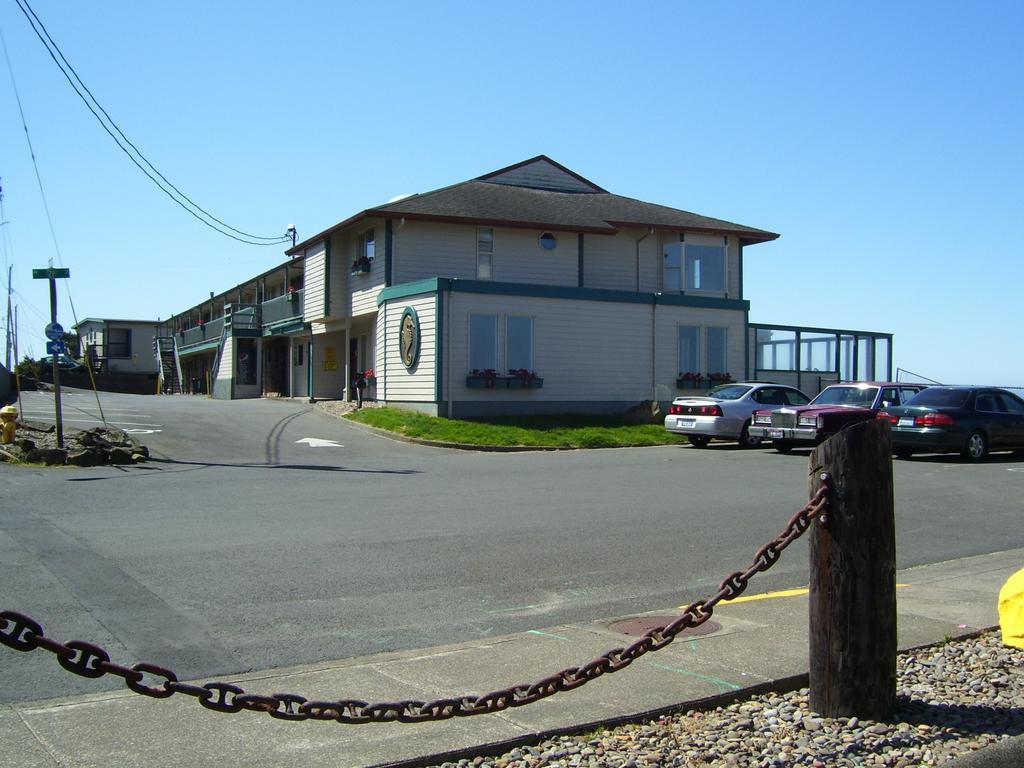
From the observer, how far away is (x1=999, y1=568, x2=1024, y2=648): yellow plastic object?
5.61 m

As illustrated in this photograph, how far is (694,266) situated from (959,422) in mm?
14114

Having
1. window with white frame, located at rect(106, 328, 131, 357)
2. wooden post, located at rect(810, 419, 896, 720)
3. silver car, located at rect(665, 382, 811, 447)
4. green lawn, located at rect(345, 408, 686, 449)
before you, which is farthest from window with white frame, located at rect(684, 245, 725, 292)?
window with white frame, located at rect(106, 328, 131, 357)

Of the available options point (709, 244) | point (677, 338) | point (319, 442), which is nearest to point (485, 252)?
point (677, 338)

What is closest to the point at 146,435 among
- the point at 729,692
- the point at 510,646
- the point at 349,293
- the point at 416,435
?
the point at 416,435

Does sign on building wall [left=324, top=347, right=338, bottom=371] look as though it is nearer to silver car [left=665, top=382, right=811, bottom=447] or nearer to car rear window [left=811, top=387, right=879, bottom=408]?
silver car [left=665, top=382, right=811, bottom=447]

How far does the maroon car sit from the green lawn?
3.47 metres

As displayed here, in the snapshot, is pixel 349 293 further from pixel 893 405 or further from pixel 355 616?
pixel 355 616

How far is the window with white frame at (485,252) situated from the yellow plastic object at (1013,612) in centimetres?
2427

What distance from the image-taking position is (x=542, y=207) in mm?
31297

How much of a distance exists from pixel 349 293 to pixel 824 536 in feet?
92.4

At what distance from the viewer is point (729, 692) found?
4945mm

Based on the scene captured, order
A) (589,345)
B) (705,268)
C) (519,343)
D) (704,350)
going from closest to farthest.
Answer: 1. (519,343)
2. (589,345)
3. (704,350)
4. (705,268)

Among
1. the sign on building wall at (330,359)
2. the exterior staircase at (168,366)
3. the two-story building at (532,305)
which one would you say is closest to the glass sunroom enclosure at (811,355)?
the two-story building at (532,305)

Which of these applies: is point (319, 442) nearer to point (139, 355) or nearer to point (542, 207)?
point (542, 207)
